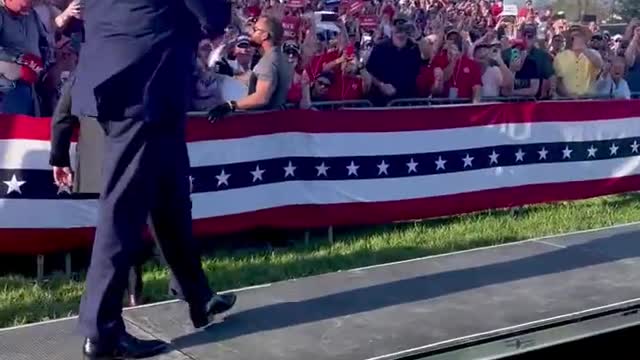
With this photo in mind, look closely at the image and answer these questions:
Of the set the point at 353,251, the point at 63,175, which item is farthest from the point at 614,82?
the point at 63,175

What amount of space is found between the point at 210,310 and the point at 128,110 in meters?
1.15

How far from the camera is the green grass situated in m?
6.25

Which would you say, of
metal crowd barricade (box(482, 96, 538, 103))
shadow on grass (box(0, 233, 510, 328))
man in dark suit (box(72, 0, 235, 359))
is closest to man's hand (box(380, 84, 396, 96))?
metal crowd barricade (box(482, 96, 538, 103))

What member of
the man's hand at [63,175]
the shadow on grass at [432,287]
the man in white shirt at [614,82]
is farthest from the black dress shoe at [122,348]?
the man in white shirt at [614,82]

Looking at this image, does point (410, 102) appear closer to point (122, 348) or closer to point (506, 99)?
point (506, 99)

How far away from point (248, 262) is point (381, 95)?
3.45 metres

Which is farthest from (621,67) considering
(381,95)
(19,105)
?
(19,105)

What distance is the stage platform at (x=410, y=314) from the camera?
14.9ft

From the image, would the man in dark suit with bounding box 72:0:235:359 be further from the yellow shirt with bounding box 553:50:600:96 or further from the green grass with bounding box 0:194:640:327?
the yellow shirt with bounding box 553:50:600:96

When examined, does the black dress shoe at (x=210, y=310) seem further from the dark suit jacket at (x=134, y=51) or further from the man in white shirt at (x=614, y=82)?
the man in white shirt at (x=614, y=82)

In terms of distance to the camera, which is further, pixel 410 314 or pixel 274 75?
pixel 274 75

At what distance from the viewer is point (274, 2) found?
14.5m

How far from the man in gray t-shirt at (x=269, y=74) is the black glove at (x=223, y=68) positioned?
2.65 ft

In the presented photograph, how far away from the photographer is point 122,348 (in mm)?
4332
